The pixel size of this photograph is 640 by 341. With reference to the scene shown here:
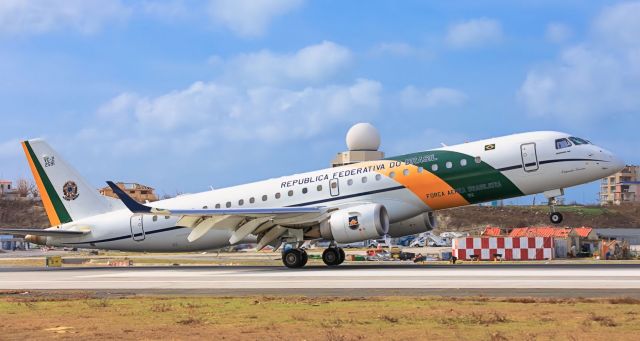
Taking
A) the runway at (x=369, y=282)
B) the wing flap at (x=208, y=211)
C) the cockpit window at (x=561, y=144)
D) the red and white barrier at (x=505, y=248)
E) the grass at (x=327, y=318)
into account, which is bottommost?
the grass at (x=327, y=318)

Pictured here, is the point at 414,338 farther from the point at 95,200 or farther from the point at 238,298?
the point at 95,200

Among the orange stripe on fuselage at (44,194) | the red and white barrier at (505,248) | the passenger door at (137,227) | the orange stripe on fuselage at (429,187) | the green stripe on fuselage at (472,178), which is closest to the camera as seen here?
the green stripe on fuselage at (472,178)

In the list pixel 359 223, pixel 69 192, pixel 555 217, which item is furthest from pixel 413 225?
pixel 69 192

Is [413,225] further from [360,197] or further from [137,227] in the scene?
[137,227]

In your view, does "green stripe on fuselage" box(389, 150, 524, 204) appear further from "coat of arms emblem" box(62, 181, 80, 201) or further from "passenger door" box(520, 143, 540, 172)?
"coat of arms emblem" box(62, 181, 80, 201)

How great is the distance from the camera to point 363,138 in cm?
10294

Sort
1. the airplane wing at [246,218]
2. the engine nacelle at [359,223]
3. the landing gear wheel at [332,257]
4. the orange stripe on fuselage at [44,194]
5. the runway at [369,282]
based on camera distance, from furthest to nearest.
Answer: the orange stripe on fuselage at [44,194], the landing gear wheel at [332,257], the airplane wing at [246,218], the engine nacelle at [359,223], the runway at [369,282]

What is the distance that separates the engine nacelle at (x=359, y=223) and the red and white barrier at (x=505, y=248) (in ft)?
60.2

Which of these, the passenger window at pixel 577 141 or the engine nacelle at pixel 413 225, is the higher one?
the passenger window at pixel 577 141

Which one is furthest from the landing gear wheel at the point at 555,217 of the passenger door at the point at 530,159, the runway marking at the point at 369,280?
the runway marking at the point at 369,280

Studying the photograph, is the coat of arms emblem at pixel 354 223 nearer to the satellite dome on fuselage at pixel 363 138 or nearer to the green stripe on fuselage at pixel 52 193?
the green stripe on fuselage at pixel 52 193

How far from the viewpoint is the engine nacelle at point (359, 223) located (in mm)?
40406

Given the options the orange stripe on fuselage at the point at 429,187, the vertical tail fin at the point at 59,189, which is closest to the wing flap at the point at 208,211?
the orange stripe on fuselage at the point at 429,187

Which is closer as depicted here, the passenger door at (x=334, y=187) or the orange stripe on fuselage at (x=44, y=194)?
the passenger door at (x=334, y=187)
